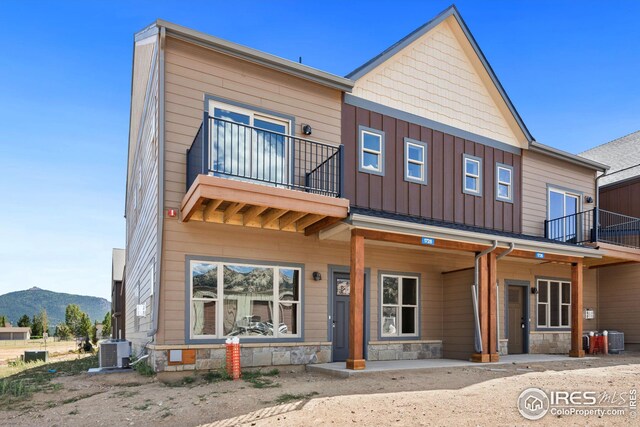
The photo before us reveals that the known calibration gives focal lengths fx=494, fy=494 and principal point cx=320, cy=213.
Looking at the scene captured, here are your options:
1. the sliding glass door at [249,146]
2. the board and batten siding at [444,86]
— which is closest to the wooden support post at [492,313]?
the board and batten siding at [444,86]

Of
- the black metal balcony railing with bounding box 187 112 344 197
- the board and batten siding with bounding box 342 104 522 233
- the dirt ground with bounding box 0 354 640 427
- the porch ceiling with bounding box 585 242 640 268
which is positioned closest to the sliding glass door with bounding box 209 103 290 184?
the black metal balcony railing with bounding box 187 112 344 197

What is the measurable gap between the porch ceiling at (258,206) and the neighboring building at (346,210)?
4 centimetres

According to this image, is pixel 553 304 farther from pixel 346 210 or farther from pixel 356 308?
pixel 346 210

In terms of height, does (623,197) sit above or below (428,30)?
below

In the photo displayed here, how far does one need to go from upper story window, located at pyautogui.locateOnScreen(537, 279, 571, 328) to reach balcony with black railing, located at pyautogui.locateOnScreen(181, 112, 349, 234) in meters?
8.67

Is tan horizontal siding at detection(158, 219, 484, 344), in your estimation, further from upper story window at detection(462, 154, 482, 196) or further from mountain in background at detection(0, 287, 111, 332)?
mountain in background at detection(0, 287, 111, 332)

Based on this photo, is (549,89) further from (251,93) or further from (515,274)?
(251,93)

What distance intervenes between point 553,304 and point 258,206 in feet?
37.5

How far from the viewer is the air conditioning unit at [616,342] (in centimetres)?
1557

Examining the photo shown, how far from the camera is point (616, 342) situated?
618 inches

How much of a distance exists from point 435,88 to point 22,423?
39.3ft

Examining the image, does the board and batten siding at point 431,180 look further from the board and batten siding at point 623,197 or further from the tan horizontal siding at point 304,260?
the board and batten siding at point 623,197

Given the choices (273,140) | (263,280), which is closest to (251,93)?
(273,140)

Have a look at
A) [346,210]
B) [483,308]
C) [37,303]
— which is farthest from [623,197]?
[37,303]
